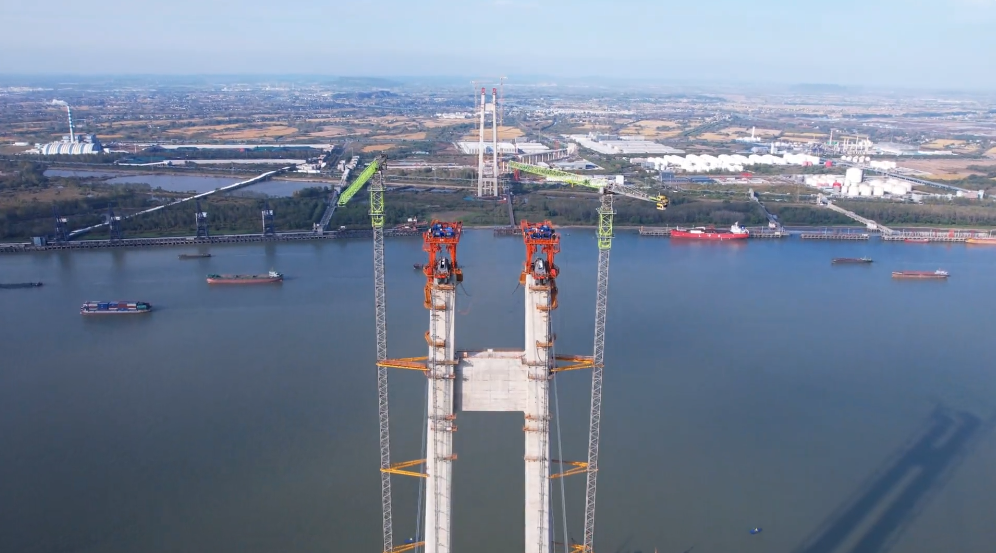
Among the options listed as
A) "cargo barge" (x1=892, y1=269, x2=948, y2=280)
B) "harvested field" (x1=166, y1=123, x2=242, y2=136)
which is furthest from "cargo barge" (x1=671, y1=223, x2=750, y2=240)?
"harvested field" (x1=166, y1=123, x2=242, y2=136)

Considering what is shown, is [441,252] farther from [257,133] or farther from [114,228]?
[257,133]

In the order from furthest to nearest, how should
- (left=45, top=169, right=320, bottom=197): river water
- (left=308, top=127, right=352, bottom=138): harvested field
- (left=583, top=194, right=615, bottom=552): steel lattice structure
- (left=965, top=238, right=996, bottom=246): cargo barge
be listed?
1. (left=308, top=127, right=352, bottom=138): harvested field
2. (left=45, top=169, right=320, bottom=197): river water
3. (left=965, top=238, right=996, bottom=246): cargo barge
4. (left=583, top=194, right=615, bottom=552): steel lattice structure

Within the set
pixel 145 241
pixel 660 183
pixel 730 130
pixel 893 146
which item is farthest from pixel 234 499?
pixel 730 130

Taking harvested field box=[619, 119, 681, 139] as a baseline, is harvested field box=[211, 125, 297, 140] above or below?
below

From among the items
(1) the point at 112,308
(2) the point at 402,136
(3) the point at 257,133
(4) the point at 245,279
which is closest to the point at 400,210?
(4) the point at 245,279

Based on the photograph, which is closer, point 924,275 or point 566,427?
point 566,427

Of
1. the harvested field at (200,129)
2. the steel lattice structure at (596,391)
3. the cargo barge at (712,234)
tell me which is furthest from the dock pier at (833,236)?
the harvested field at (200,129)

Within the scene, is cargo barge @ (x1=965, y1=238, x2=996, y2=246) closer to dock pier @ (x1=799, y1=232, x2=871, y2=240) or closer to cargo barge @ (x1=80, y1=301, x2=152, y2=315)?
dock pier @ (x1=799, y1=232, x2=871, y2=240)
